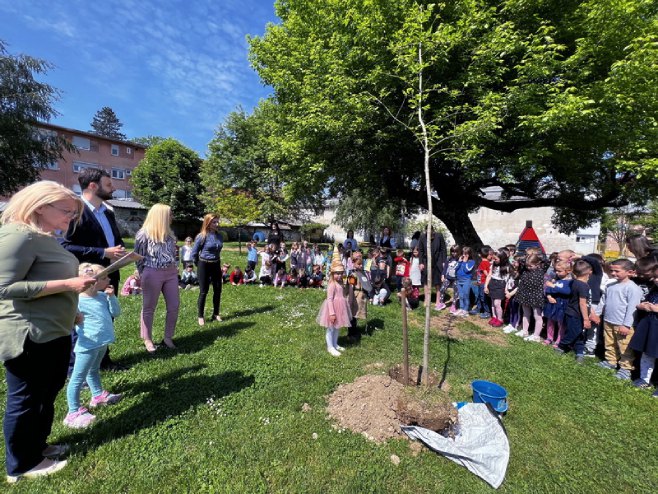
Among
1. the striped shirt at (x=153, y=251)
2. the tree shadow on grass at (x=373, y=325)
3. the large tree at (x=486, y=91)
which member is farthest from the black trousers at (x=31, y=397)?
the large tree at (x=486, y=91)

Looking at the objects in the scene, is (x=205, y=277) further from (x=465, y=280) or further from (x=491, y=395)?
(x=465, y=280)

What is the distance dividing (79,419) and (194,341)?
7.32ft

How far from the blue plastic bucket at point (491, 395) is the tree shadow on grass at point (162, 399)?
2838 mm

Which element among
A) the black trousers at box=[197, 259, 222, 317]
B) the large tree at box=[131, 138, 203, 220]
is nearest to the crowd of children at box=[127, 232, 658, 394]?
the black trousers at box=[197, 259, 222, 317]

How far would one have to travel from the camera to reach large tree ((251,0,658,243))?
26.9ft

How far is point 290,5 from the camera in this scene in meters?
12.1

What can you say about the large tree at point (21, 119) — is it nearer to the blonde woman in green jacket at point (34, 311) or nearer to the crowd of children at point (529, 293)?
the crowd of children at point (529, 293)

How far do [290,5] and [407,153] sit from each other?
24.7ft

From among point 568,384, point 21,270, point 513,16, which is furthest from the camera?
point 513,16

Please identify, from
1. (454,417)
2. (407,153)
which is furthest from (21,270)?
(407,153)

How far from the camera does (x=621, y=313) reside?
4.97 metres

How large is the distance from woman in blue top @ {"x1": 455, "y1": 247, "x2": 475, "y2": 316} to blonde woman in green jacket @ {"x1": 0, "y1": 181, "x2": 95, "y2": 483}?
26.7 feet

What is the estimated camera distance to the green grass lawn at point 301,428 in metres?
2.55

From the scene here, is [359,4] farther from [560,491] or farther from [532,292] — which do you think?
[560,491]
